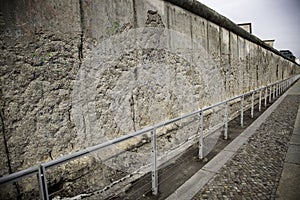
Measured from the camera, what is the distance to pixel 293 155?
3.21 m

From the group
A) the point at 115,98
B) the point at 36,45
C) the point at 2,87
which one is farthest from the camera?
the point at 115,98

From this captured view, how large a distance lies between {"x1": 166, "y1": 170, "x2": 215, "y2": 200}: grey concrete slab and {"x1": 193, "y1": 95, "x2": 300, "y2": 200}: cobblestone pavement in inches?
2.7

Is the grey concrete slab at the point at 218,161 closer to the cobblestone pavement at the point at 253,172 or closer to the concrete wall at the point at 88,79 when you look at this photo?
the cobblestone pavement at the point at 253,172

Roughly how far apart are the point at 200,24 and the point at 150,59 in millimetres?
1845

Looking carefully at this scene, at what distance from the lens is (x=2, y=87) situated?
5.17ft

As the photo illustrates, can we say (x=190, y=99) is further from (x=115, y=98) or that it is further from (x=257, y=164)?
(x=115, y=98)

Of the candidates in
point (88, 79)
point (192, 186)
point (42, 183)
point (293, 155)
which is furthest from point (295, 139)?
point (42, 183)

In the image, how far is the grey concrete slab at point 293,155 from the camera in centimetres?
302

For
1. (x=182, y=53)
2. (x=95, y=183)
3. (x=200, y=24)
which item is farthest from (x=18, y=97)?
(x=200, y=24)

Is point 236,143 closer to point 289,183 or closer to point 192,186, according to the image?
point 289,183

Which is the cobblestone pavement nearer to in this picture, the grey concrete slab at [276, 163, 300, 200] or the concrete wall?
the grey concrete slab at [276, 163, 300, 200]

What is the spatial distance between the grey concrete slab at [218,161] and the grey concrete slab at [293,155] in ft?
2.66

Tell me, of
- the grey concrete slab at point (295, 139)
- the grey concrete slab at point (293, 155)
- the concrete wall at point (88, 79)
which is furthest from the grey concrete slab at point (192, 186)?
the grey concrete slab at point (295, 139)

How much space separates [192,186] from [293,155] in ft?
6.32
